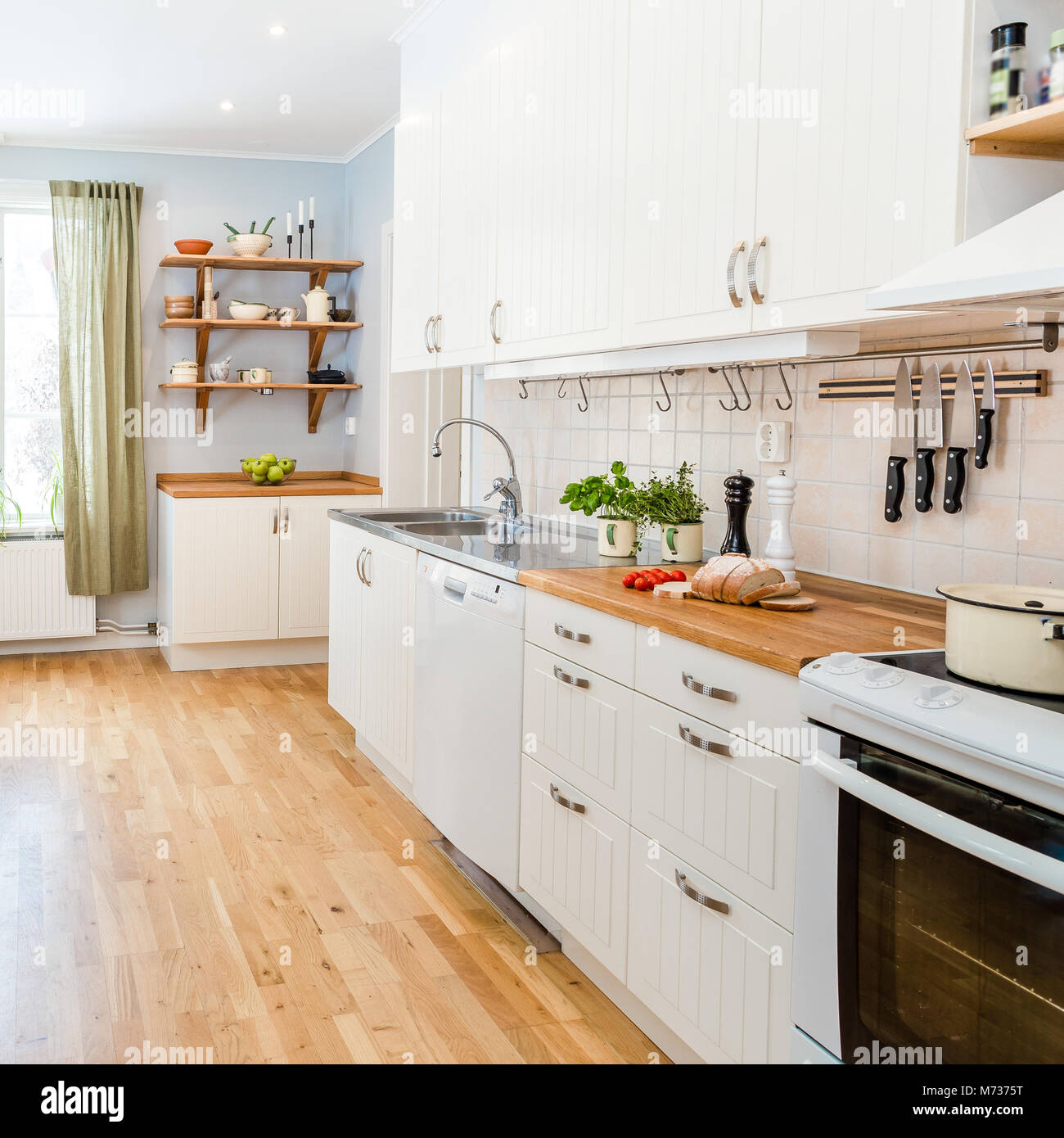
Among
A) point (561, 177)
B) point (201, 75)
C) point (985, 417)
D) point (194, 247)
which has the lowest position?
point (985, 417)

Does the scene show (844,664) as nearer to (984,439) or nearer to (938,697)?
(938,697)

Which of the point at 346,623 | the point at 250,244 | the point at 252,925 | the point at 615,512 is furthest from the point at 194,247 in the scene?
the point at 252,925

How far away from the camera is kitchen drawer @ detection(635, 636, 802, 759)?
1.74 m

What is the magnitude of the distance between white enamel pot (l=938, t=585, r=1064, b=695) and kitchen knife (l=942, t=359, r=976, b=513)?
579mm

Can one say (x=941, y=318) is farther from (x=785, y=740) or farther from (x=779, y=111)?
(x=785, y=740)

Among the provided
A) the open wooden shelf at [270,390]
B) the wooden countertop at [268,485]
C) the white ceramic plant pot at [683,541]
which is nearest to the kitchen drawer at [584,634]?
the white ceramic plant pot at [683,541]

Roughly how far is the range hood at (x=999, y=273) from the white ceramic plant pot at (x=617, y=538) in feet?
4.24

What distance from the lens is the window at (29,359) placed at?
5.75 m

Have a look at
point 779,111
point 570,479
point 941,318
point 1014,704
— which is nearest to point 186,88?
point 570,479

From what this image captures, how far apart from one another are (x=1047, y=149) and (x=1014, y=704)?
0.89 m

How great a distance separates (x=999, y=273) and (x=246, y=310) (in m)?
4.86

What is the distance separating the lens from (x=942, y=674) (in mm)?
1595

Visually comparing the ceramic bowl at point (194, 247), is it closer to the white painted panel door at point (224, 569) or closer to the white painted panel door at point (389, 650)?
the white painted panel door at point (224, 569)

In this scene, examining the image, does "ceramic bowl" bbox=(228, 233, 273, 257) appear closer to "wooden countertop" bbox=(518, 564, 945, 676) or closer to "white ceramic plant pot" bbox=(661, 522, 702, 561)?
"white ceramic plant pot" bbox=(661, 522, 702, 561)
